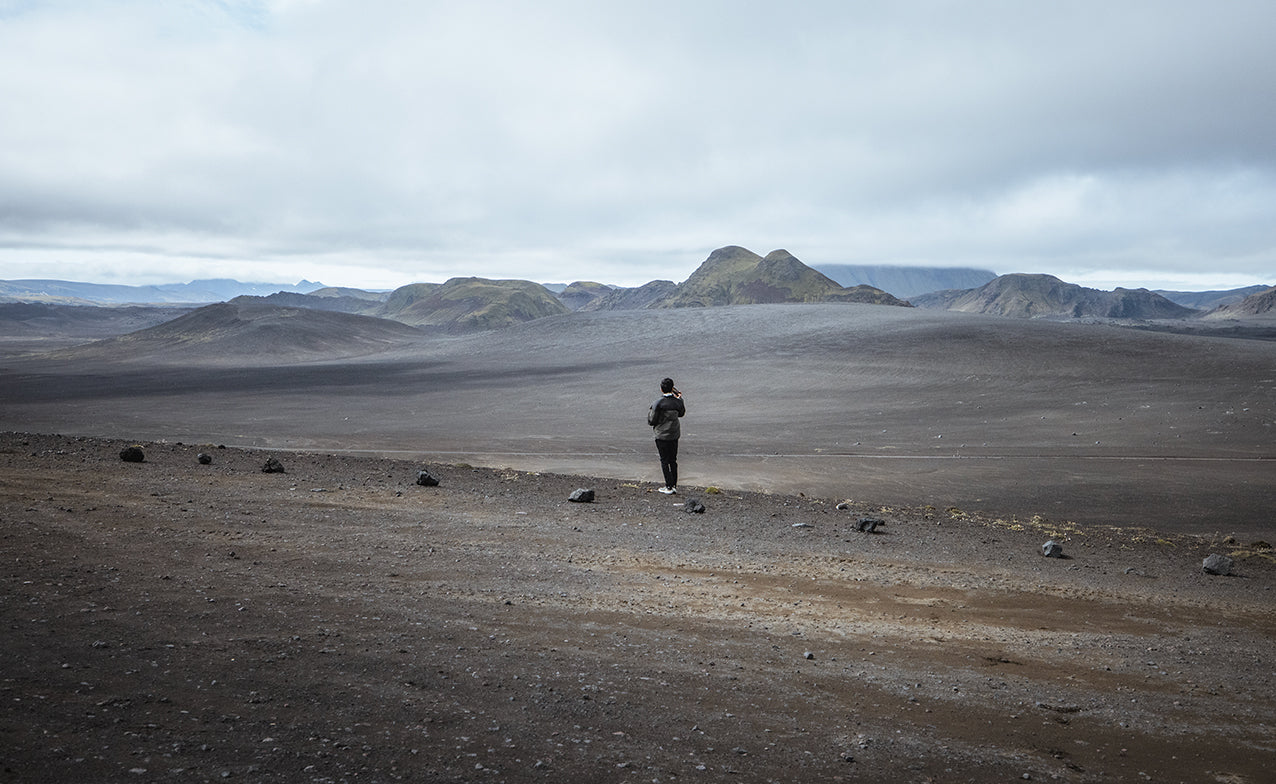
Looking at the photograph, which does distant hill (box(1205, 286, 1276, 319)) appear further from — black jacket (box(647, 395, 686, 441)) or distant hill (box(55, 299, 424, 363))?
black jacket (box(647, 395, 686, 441))

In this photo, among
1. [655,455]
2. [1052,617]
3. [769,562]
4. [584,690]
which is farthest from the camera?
[655,455]

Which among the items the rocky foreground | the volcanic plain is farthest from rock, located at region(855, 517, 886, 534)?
the rocky foreground

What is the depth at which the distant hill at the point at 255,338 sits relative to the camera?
73750 mm

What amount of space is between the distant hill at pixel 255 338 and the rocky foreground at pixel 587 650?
68022mm

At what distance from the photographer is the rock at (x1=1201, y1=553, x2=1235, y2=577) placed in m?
8.47

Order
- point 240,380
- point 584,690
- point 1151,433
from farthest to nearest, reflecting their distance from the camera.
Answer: point 240,380 < point 1151,433 < point 584,690

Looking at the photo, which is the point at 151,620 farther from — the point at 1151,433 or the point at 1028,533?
the point at 1151,433

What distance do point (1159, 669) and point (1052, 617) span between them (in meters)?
1.16

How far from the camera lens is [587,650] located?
17.2 ft

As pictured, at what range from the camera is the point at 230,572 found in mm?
6227

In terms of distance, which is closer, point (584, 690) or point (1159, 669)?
point (584, 690)

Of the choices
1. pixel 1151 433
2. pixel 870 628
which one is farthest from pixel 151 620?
pixel 1151 433

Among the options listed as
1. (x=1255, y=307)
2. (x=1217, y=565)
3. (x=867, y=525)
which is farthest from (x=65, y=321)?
(x=1255, y=307)

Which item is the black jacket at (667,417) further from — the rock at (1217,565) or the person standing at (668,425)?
the rock at (1217,565)
